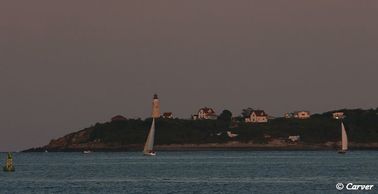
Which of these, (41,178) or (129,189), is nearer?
(129,189)

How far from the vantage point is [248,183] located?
3797 inches

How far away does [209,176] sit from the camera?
110m

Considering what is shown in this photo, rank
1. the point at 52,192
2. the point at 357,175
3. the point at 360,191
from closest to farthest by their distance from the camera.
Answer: the point at 360,191 → the point at 52,192 → the point at 357,175

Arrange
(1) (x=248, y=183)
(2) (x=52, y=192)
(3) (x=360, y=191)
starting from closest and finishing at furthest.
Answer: (3) (x=360, y=191) → (2) (x=52, y=192) → (1) (x=248, y=183)

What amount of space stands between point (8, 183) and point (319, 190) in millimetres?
33006

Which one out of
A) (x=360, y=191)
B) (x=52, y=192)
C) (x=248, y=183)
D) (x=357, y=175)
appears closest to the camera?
(x=360, y=191)

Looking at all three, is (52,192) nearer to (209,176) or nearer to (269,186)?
(269,186)

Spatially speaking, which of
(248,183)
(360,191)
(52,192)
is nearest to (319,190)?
(360,191)

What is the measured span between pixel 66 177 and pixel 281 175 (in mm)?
23977

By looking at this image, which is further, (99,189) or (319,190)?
(99,189)

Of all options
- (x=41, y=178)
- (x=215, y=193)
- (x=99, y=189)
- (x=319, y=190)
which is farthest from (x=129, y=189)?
(x=41, y=178)

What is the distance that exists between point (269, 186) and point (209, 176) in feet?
66.8

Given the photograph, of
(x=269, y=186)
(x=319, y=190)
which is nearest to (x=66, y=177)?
(x=269, y=186)

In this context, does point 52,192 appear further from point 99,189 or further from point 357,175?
point 357,175
